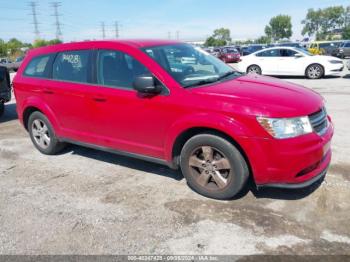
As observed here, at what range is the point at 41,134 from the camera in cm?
570

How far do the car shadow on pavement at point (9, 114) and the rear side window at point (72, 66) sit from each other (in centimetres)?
436

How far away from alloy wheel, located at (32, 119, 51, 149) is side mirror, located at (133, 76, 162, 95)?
237cm

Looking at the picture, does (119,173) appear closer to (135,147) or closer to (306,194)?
(135,147)

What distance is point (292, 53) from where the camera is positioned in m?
15.6

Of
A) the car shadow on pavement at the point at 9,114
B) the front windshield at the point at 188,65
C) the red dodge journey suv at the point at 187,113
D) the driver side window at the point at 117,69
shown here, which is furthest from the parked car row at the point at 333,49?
the driver side window at the point at 117,69

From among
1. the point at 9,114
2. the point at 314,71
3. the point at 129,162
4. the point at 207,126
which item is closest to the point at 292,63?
the point at 314,71

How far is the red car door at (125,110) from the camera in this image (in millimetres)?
4035

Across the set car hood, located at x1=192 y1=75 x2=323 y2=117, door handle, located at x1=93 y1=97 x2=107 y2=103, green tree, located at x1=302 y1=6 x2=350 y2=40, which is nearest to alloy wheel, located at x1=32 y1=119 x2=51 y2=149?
door handle, located at x1=93 y1=97 x2=107 y2=103

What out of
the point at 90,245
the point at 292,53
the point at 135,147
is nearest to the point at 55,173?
the point at 135,147

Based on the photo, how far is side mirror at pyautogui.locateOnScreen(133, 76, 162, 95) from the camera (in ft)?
12.5

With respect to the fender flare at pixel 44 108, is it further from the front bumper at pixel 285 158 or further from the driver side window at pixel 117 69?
the front bumper at pixel 285 158

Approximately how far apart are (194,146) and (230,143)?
424 mm

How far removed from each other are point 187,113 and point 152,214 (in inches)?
44.7

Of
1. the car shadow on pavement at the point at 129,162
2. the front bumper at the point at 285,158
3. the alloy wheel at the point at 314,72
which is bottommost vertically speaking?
the car shadow on pavement at the point at 129,162
